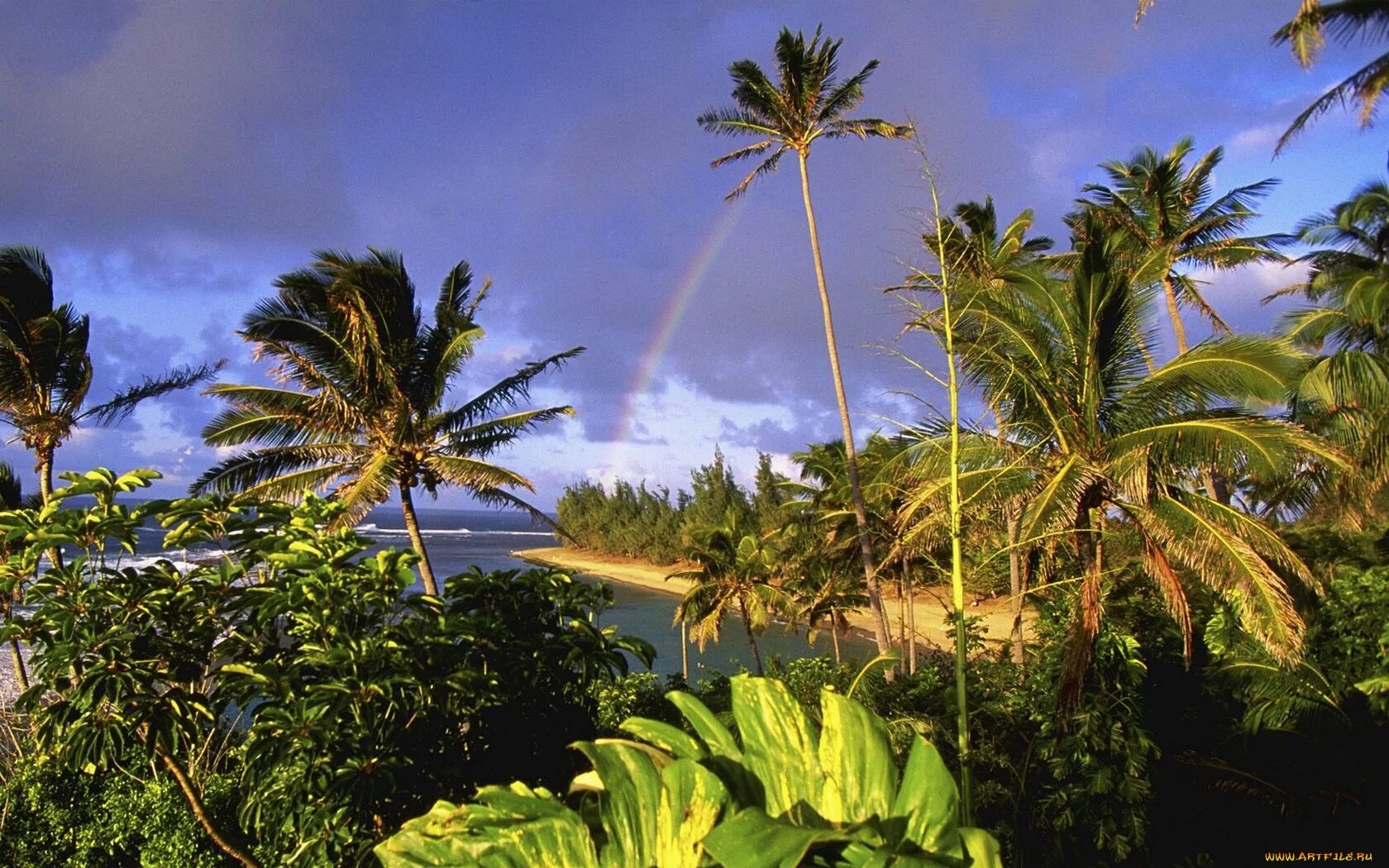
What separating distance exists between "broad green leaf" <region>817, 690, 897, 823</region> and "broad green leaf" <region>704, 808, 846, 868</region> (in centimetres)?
25

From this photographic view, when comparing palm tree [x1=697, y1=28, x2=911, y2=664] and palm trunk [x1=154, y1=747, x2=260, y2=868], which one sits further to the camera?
palm tree [x1=697, y1=28, x2=911, y2=664]

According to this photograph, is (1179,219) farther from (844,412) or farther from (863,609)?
(863,609)

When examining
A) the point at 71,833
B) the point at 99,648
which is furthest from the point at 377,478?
the point at 99,648

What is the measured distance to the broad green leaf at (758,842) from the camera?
1.54 metres

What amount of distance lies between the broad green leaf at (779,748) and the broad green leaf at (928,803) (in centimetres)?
22

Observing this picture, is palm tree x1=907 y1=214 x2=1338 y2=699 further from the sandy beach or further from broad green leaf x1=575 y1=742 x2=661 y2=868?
broad green leaf x1=575 y1=742 x2=661 y2=868

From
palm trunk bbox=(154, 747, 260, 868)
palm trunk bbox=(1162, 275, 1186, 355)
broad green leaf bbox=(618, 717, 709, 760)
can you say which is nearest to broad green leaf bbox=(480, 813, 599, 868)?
broad green leaf bbox=(618, 717, 709, 760)

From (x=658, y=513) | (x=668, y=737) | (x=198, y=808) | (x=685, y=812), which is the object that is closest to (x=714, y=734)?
(x=668, y=737)

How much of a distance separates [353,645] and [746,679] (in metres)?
2.04

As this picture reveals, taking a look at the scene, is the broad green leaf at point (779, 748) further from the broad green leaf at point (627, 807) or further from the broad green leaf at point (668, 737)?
the broad green leaf at point (627, 807)

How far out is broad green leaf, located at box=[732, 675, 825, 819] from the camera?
1871mm

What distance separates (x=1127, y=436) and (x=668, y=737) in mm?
5747

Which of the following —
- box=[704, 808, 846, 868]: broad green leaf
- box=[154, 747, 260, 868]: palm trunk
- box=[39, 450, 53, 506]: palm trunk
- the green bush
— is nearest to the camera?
box=[704, 808, 846, 868]: broad green leaf

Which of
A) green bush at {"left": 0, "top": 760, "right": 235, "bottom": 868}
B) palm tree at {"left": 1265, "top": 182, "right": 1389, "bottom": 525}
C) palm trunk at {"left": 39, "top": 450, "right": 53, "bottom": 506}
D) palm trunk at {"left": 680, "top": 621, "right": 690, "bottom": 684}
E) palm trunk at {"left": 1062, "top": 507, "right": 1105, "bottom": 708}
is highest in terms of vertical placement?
palm tree at {"left": 1265, "top": 182, "right": 1389, "bottom": 525}
